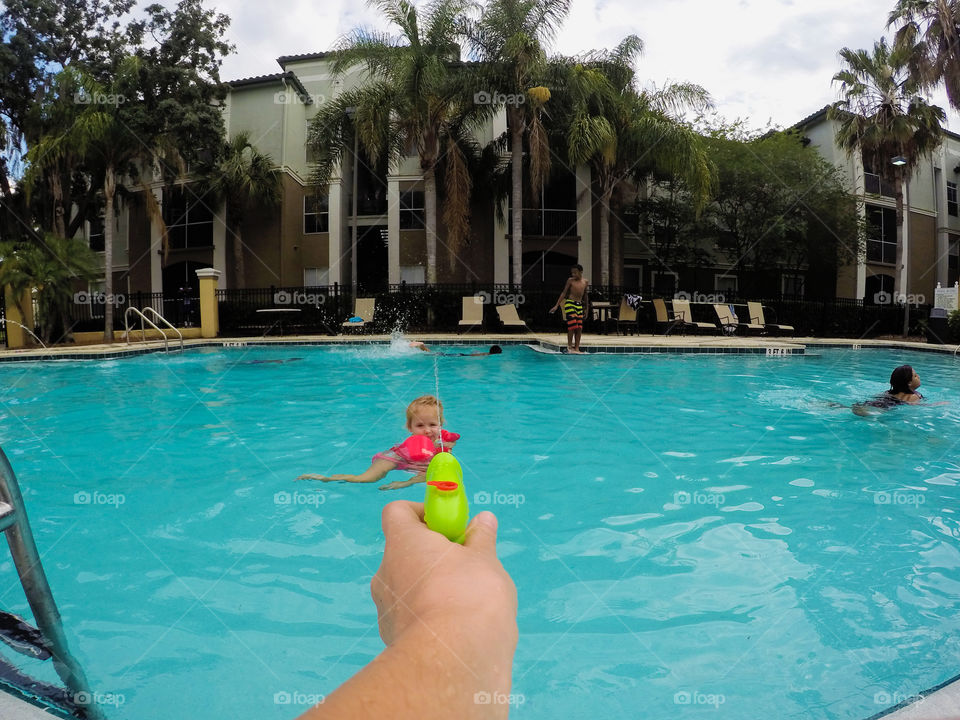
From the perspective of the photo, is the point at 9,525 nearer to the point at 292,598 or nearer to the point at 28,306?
the point at 292,598

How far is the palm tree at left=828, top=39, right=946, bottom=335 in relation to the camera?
77.0ft

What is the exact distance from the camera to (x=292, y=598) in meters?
3.14

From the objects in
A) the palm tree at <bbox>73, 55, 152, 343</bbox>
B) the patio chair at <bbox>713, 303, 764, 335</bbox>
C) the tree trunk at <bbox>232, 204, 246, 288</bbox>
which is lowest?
the patio chair at <bbox>713, 303, 764, 335</bbox>

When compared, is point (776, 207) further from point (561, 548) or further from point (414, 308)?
point (561, 548)

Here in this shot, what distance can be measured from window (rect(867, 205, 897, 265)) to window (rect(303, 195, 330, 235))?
78.3 ft

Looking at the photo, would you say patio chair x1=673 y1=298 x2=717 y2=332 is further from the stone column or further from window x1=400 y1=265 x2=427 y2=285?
the stone column

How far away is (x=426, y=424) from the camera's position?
4.56m

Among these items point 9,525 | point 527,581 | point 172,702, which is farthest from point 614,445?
point 9,525

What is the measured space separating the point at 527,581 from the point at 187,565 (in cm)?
180

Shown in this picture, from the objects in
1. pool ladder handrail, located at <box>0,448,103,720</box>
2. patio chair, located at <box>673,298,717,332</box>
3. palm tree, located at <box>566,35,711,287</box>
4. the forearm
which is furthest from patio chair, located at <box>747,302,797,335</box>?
the forearm

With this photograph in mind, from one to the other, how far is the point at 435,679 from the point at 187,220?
→ 2938 centimetres

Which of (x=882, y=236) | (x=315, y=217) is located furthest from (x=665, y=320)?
(x=882, y=236)

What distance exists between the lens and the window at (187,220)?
26.4 meters

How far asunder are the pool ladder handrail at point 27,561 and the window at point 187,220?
87.6ft
